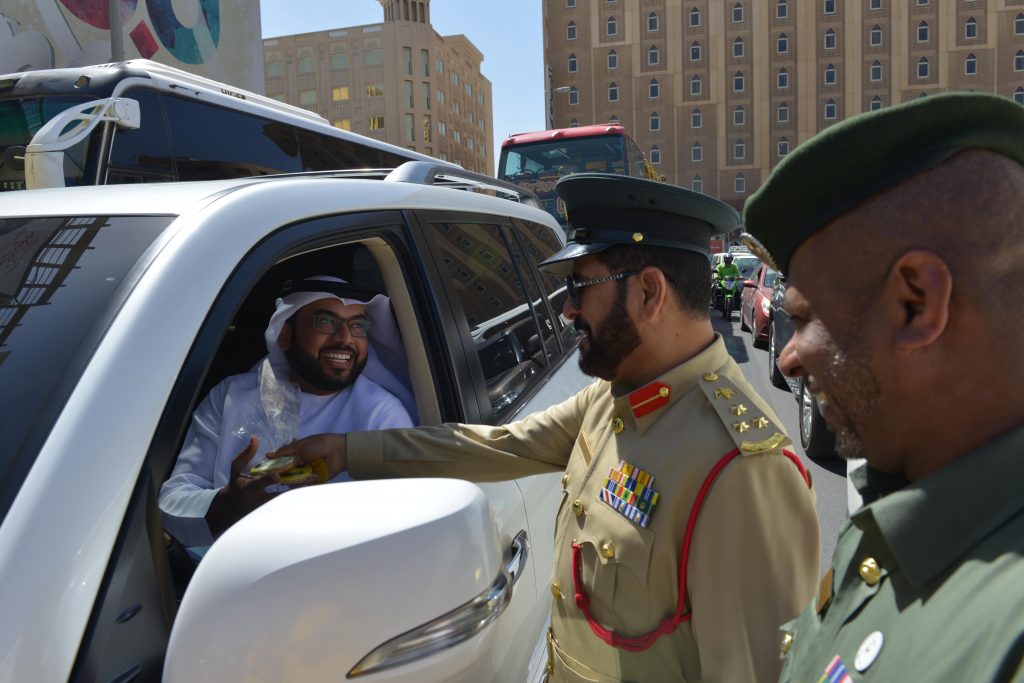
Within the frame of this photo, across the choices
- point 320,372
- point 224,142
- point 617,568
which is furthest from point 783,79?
point 617,568

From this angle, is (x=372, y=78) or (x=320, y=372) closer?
(x=320, y=372)

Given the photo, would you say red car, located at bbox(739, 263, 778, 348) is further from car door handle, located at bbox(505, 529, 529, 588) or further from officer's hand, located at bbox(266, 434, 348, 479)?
officer's hand, located at bbox(266, 434, 348, 479)

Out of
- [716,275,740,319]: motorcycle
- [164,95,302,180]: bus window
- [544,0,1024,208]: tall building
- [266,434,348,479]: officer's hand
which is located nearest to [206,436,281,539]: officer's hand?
[266,434,348,479]: officer's hand

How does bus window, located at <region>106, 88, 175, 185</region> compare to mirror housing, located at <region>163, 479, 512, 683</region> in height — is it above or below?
above

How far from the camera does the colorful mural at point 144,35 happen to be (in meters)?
14.1

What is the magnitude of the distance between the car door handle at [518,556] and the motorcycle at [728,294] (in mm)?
16333

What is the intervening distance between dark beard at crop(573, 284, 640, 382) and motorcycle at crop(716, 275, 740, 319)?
54.0ft

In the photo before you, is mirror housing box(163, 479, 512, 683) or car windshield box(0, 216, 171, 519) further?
car windshield box(0, 216, 171, 519)

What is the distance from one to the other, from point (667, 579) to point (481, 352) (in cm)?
106

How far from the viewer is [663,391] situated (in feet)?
5.32

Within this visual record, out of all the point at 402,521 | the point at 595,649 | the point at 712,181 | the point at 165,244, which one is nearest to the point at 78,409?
the point at 165,244

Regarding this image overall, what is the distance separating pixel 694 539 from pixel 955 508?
639mm

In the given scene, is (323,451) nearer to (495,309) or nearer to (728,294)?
(495,309)

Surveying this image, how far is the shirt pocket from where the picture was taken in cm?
146
